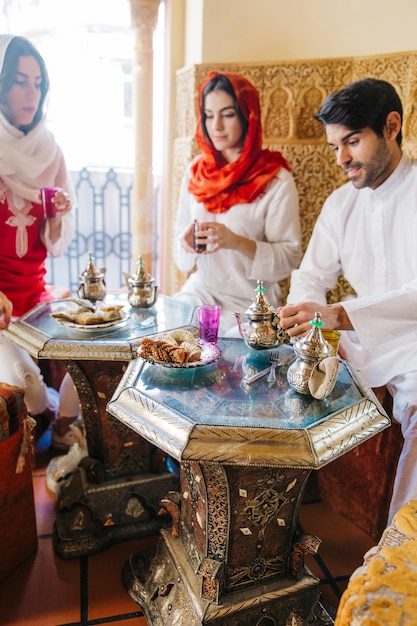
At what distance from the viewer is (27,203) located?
8.64ft

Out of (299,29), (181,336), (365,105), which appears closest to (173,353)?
(181,336)

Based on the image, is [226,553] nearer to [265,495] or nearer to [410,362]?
[265,495]

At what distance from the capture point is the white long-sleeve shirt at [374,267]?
2033 millimetres

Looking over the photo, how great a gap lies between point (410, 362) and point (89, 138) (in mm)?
3301

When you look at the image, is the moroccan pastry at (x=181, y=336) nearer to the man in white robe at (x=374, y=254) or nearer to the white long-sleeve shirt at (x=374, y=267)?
the man in white robe at (x=374, y=254)

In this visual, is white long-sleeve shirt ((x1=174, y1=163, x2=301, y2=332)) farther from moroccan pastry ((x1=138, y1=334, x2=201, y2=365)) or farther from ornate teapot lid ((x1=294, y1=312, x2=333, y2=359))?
ornate teapot lid ((x1=294, y1=312, x2=333, y2=359))

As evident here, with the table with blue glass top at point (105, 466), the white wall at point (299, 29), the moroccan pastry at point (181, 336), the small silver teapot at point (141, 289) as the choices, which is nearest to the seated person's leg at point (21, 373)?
the table with blue glass top at point (105, 466)

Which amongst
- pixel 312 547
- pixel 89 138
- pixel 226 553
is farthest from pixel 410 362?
pixel 89 138

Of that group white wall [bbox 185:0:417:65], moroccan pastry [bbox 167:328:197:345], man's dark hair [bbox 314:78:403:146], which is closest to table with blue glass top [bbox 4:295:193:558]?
moroccan pastry [bbox 167:328:197:345]

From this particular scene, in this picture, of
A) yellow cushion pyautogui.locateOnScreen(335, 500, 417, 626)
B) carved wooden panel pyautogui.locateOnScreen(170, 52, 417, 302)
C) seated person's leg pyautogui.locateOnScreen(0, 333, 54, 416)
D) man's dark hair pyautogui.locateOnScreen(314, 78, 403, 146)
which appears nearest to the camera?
yellow cushion pyautogui.locateOnScreen(335, 500, 417, 626)

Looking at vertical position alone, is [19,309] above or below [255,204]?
below

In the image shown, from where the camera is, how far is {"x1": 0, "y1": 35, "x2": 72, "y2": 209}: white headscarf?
8.26 feet

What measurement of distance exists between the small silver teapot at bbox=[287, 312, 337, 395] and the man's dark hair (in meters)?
1.12

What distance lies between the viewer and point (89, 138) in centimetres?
425
